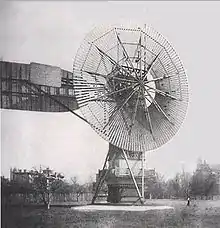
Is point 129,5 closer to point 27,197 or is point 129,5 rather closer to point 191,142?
point 191,142

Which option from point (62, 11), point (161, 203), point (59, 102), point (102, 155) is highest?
point (62, 11)

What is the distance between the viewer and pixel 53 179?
7.43 feet

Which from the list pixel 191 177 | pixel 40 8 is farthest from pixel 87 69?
pixel 191 177

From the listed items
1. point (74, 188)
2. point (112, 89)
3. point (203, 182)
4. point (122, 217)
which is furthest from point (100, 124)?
point (203, 182)

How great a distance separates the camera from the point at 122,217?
228 centimetres

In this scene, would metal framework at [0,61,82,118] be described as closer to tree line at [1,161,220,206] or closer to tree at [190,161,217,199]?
tree line at [1,161,220,206]

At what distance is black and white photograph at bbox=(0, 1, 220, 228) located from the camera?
226 centimetres

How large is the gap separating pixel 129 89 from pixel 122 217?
56 cm

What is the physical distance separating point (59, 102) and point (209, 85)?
67 cm

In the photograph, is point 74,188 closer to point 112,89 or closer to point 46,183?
point 46,183

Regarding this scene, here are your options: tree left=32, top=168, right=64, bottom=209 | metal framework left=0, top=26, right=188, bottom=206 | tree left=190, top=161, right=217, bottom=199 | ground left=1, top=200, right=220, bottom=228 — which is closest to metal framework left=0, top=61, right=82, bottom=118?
metal framework left=0, top=26, right=188, bottom=206

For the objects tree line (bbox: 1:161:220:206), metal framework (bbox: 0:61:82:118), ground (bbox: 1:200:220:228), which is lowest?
ground (bbox: 1:200:220:228)

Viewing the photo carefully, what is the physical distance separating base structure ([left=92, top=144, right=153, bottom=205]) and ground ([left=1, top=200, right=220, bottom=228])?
0.07m

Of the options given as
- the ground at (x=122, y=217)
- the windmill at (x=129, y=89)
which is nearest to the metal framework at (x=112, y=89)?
the windmill at (x=129, y=89)
